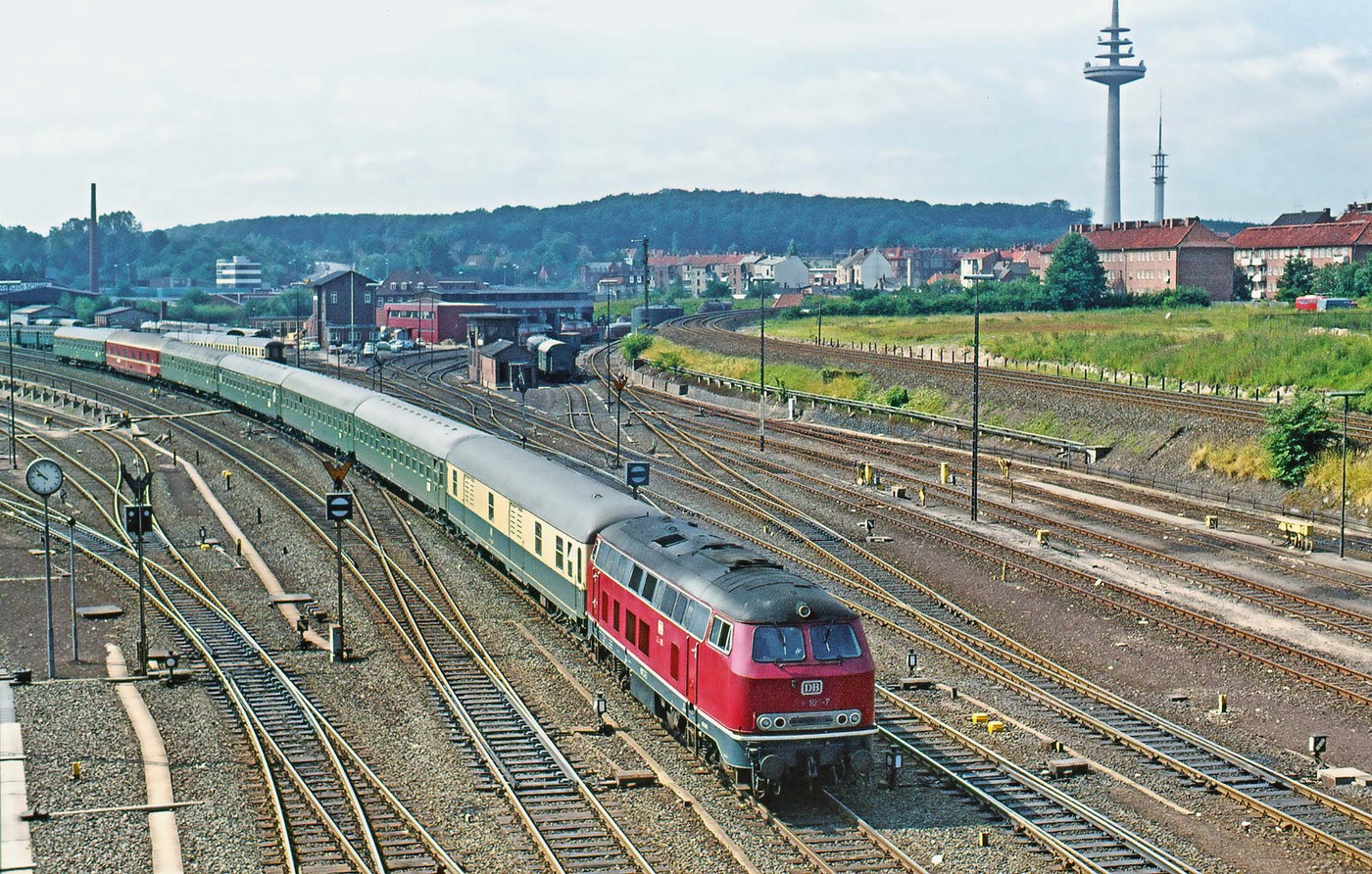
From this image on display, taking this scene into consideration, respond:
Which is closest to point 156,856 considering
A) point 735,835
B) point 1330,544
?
point 735,835

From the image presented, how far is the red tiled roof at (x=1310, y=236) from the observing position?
140 meters

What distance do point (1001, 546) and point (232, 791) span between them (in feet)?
85.1

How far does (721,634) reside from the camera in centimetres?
A: 2202

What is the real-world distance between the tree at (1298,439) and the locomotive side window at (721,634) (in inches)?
1315

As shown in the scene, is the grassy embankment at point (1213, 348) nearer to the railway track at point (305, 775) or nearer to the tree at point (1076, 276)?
the tree at point (1076, 276)

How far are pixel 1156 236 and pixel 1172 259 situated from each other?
483 centimetres

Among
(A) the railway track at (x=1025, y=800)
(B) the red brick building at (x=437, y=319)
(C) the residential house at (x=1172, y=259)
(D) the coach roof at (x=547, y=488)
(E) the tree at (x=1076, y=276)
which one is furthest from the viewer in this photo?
(C) the residential house at (x=1172, y=259)

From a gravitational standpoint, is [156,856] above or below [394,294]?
below

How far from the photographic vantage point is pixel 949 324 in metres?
117

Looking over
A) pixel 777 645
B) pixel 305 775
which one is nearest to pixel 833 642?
pixel 777 645

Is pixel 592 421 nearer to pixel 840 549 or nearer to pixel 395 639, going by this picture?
pixel 840 549

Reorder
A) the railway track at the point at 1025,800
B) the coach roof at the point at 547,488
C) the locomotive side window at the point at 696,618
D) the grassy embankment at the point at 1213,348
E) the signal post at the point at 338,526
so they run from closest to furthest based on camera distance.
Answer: the railway track at the point at 1025,800 < the locomotive side window at the point at 696,618 < the coach roof at the point at 547,488 < the signal post at the point at 338,526 < the grassy embankment at the point at 1213,348

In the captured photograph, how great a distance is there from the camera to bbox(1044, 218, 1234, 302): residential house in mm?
145750

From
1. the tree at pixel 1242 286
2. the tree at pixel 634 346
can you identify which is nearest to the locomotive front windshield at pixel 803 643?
the tree at pixel 634 346
